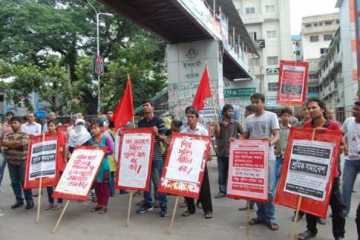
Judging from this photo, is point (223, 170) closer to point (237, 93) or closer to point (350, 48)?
point (237, 93)

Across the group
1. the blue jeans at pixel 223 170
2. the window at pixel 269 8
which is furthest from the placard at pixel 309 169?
the window at pixel 269 8

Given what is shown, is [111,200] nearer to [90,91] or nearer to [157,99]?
[157,99]

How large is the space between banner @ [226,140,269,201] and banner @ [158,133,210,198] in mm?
433

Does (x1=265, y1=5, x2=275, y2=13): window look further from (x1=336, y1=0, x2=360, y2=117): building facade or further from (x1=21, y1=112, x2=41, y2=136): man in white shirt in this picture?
(x1=21, y1=112, x2=41, y2=136): man in white shirt

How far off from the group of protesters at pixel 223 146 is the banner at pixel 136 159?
0.23 metres

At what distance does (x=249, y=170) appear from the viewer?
5477 mm

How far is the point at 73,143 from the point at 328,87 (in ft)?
180

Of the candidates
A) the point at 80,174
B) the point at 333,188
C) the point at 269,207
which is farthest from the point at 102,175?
the point at 333,188

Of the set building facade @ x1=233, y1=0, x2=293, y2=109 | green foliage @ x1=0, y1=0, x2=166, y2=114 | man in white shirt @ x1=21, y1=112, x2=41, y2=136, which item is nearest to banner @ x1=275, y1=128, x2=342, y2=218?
man in white shirt @ x1=21, y1=112, x2=41, y2=136

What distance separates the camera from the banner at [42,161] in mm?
6781

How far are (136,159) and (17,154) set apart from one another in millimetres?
2352

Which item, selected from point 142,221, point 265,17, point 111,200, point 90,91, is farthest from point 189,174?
point 265,17

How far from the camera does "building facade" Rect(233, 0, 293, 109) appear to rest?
5831 cm

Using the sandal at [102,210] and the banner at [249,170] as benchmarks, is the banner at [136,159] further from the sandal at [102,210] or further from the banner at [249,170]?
the banner at [249,170]
